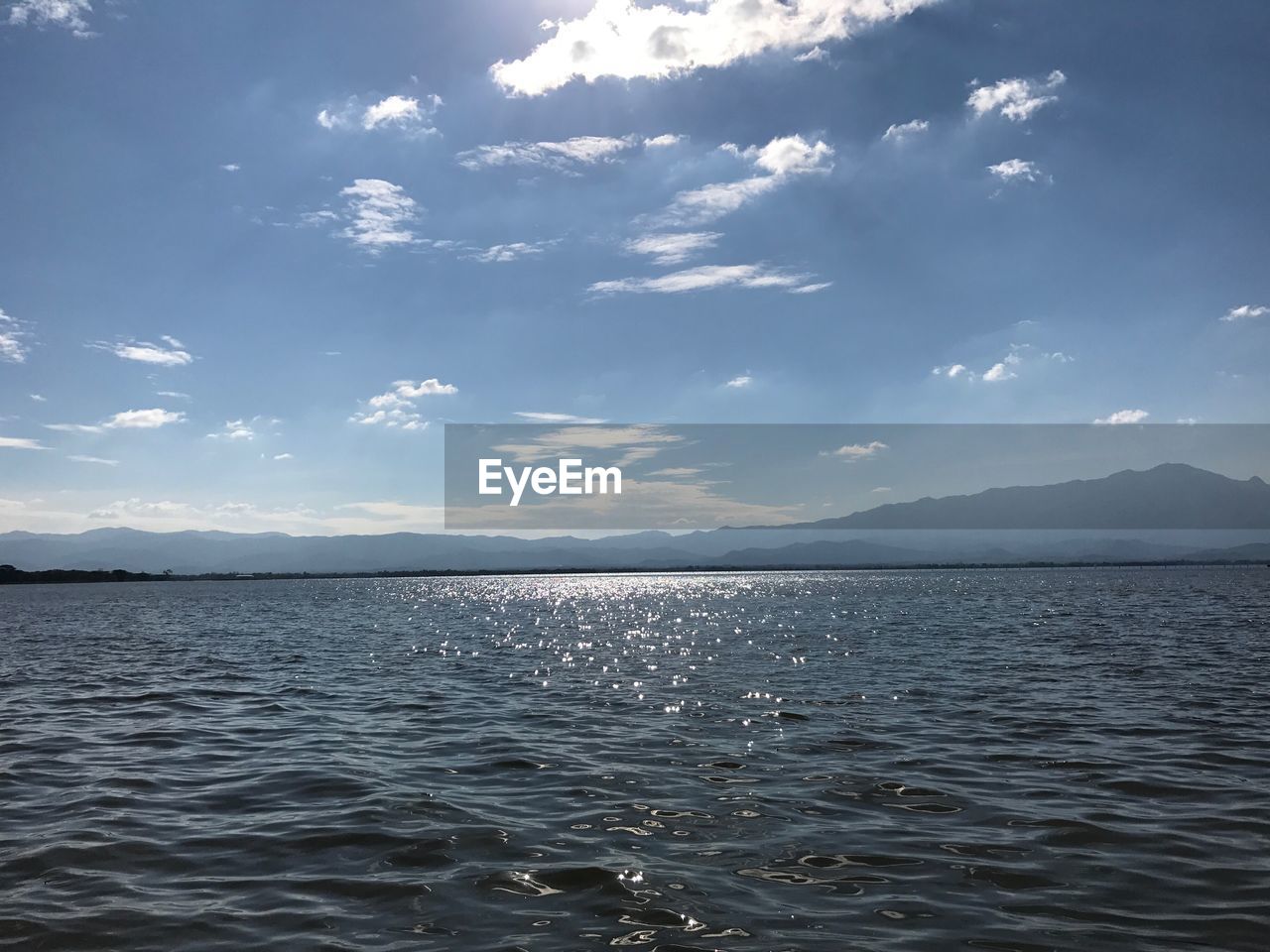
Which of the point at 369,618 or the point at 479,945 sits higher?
the point at 479,945

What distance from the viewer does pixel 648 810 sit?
13664mm

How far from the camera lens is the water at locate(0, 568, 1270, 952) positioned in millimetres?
9211

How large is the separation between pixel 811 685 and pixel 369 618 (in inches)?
2430

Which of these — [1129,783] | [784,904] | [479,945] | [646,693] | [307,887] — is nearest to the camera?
[479,945]

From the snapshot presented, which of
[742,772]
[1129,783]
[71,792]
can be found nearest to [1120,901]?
[1129,783]

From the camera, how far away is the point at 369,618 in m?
79.6

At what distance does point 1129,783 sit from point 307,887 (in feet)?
48.4

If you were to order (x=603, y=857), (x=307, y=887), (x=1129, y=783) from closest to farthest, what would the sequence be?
(x=307, y=887) < (x=603, y=857) < (x=1129, y=783)

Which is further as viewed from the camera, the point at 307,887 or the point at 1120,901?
the point at 307,887

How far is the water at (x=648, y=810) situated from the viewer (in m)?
9.21

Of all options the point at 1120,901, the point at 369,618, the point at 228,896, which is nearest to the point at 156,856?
the point at 228,896

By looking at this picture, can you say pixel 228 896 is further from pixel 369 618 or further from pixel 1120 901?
pixel 369 618

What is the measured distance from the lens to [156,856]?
11617mm

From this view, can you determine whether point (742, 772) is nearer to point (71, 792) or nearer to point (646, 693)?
point (646, 693)
